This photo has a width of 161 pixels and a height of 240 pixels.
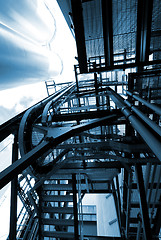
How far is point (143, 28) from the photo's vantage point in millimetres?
2193

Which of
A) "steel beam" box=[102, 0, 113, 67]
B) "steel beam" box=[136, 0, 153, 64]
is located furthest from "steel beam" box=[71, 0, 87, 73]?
"steel beam" box=[136, 0, 153, 64]

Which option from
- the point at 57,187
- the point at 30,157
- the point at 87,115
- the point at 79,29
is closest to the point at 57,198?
the point at 57,187

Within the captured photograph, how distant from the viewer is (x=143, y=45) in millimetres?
2354

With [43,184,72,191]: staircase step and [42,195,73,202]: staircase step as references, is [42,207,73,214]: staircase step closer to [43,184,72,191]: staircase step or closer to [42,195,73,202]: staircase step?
[42,195,73,202]: staircase step

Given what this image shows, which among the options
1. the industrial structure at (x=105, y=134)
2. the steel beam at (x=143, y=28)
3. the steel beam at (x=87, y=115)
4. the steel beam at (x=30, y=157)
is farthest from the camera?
the steel beam at (x=87, y=115)

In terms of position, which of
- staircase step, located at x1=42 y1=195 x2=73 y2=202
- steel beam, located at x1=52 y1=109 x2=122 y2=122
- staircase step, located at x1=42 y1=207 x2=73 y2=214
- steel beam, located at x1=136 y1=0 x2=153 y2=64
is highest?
steel beam, located at x1=136 y1=0 x2=153 y2=64

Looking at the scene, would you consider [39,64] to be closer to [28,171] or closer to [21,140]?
[21,140]

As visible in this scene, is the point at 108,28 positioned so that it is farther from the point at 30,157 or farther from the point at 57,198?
the point at 57,198

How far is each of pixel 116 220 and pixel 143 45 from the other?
486cm

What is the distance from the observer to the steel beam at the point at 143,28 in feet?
6.55

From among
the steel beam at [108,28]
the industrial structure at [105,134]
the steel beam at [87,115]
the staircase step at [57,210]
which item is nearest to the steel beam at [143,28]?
the industrial structure at [105,134]

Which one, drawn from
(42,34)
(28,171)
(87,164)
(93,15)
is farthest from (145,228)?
(42,34)

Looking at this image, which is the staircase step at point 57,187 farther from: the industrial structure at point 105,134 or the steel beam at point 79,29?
the steel beam at point 79,29

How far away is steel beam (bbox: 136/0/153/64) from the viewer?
78.6 inches
